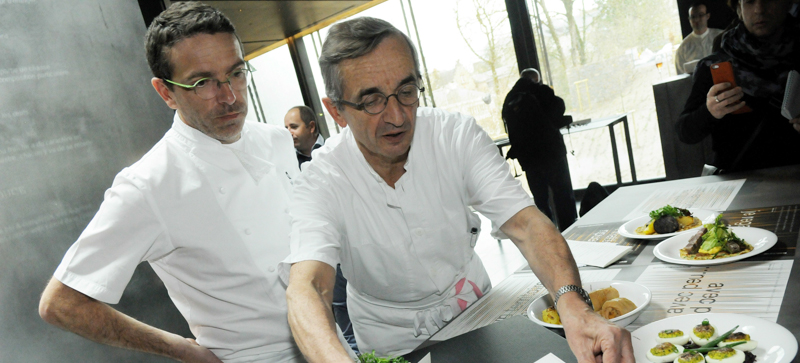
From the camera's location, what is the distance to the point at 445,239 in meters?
1.53

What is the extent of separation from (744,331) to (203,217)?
1302mm

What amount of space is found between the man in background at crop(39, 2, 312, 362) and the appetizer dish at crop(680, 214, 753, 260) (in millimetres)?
1162

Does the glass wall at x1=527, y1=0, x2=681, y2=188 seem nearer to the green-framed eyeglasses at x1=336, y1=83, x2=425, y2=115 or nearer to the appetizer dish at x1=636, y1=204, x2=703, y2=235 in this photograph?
the appetizer dish at x1=636, y1=204, x2=703, y2=235

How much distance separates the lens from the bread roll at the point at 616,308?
44.2 inches

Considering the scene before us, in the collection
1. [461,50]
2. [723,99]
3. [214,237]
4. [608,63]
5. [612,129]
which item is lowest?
[612,129]

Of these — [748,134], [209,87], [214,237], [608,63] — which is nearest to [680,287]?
[214,237]

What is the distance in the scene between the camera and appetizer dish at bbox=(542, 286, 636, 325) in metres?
1.13

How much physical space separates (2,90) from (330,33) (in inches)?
72.4

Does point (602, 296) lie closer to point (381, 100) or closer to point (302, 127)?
point (381, 100)

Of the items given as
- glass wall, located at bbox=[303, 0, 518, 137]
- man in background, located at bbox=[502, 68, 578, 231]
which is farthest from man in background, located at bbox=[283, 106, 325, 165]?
man in background, located at bbox=[502, 68, 578, 231]

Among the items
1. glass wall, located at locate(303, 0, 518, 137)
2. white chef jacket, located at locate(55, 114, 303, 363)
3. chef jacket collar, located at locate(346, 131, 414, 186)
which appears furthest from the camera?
glass wall, located at locate(303, 0, 518, 137)

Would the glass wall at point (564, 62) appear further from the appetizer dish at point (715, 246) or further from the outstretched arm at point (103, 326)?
the appetizer dish at point (715, 246)

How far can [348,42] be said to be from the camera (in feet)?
4.21

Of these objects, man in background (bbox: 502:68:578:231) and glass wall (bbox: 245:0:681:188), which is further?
man in background (bbox: 502:68:578:231)
